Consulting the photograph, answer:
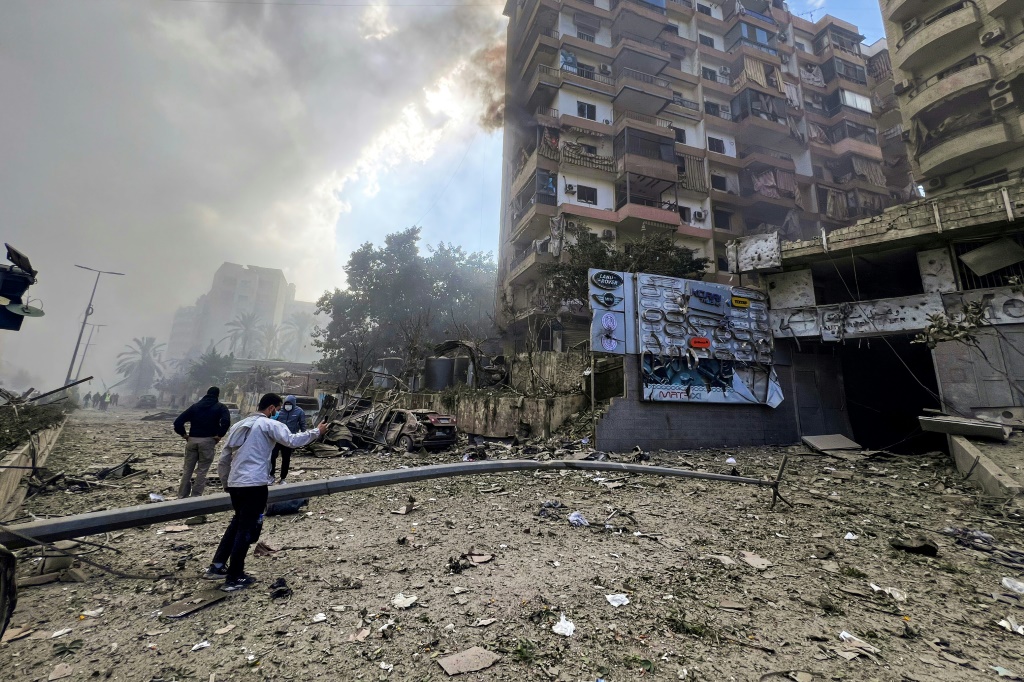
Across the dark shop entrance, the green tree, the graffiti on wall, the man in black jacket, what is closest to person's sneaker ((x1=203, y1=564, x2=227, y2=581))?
the man in black jacket

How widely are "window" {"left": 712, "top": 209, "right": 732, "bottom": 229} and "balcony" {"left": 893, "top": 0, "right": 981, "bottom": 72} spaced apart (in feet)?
34.0

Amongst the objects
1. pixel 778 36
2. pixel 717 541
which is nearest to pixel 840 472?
pixel 717 541

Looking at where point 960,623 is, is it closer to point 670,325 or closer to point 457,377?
point 670,325

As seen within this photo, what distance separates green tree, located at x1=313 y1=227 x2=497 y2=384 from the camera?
2912 cm

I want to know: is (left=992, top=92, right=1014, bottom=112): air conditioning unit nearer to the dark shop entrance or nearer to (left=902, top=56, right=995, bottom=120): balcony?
Result: (left=902, top=56, right=995, bottom=120): balcony

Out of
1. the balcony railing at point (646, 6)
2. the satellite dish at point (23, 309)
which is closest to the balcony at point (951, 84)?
the balcony railing at point (646, 6)

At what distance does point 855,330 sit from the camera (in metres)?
12.7

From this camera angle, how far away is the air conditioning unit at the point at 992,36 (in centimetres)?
1645

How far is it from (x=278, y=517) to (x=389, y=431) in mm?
6588

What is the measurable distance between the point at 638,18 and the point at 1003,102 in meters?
21.4

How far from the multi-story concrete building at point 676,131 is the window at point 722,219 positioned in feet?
0.33

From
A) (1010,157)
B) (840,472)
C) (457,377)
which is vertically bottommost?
(840,472)

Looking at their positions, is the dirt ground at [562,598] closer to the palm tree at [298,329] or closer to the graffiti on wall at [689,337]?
the graffiti on wall at [689,337]

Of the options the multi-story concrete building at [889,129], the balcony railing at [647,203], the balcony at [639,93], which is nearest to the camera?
the balcony railing at [647,203]
